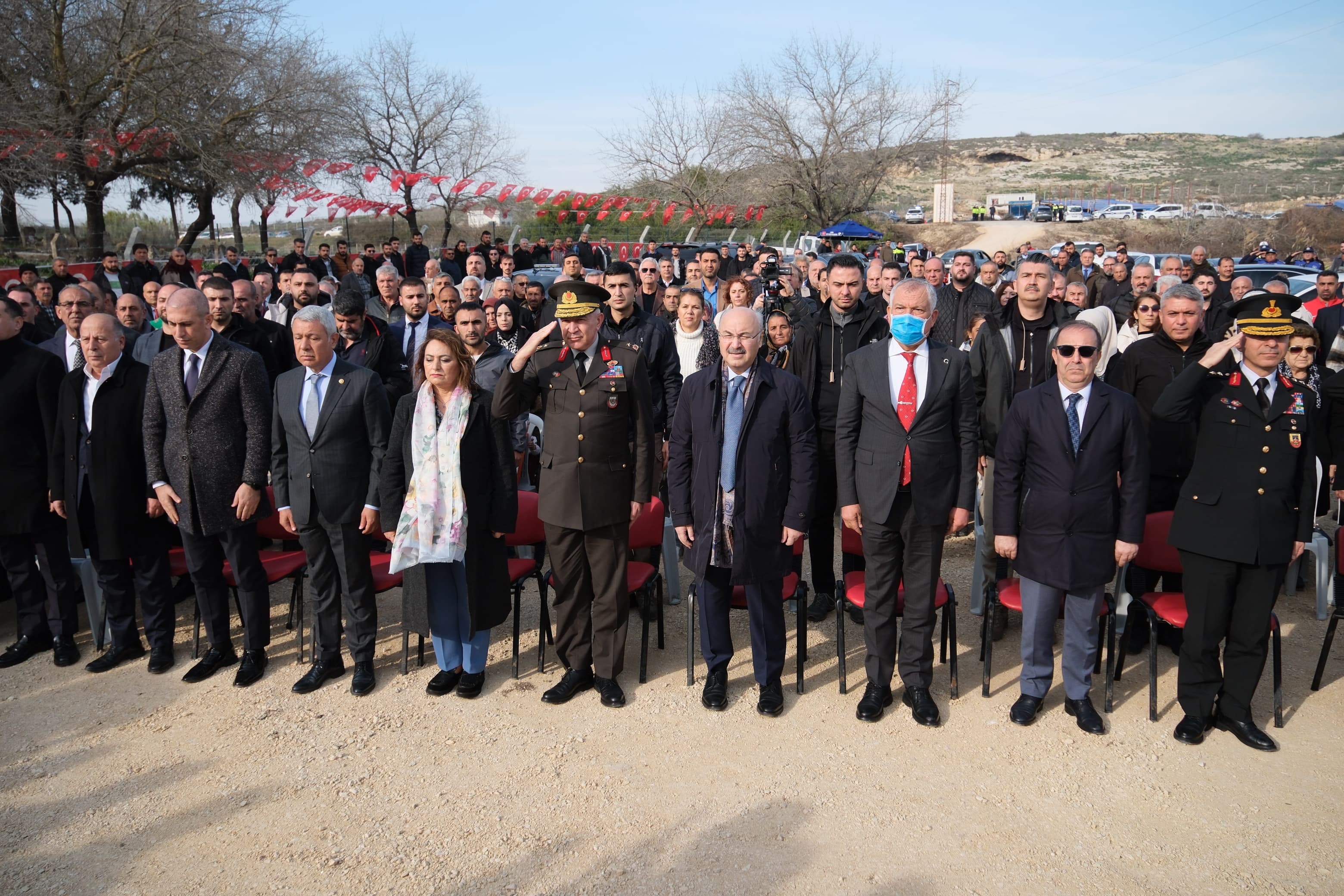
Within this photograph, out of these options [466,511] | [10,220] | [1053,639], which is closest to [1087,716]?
[1053,639]

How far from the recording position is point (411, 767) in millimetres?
3842

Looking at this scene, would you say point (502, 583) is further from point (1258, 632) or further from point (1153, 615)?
point (1258, 632)

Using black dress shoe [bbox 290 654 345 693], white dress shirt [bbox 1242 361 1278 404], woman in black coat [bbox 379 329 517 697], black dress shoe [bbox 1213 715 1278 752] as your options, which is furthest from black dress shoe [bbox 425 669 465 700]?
white dress shirt [bbox 1242 361 1278 404]

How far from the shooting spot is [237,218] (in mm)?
28859

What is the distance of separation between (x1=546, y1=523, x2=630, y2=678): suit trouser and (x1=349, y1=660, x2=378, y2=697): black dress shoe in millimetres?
984

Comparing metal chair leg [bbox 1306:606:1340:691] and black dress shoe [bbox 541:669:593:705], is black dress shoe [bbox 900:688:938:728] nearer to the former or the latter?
black dress shoe [bbox 541:669:593:705]

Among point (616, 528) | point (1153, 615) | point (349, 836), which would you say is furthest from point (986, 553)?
point (349, 836)

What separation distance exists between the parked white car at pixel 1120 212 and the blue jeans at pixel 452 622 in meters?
44.7

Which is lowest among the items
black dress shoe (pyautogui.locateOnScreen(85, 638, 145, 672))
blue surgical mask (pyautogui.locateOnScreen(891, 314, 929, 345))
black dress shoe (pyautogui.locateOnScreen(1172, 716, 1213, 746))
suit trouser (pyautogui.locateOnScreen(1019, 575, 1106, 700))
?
black dress shoe (pyautogui.locateOnScreen(1172, 716, 1213, 746))

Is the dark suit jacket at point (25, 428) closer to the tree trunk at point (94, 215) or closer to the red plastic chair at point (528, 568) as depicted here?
the red plastic chair at point (528, 568)

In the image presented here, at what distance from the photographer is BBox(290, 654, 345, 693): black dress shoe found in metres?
4.52

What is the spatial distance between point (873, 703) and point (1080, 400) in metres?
1.67

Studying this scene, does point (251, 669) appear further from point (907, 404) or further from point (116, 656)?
point (907, 404)

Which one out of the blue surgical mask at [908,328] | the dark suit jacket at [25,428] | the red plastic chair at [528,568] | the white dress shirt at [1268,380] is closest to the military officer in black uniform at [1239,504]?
the white dress shirt at [1268,380]
